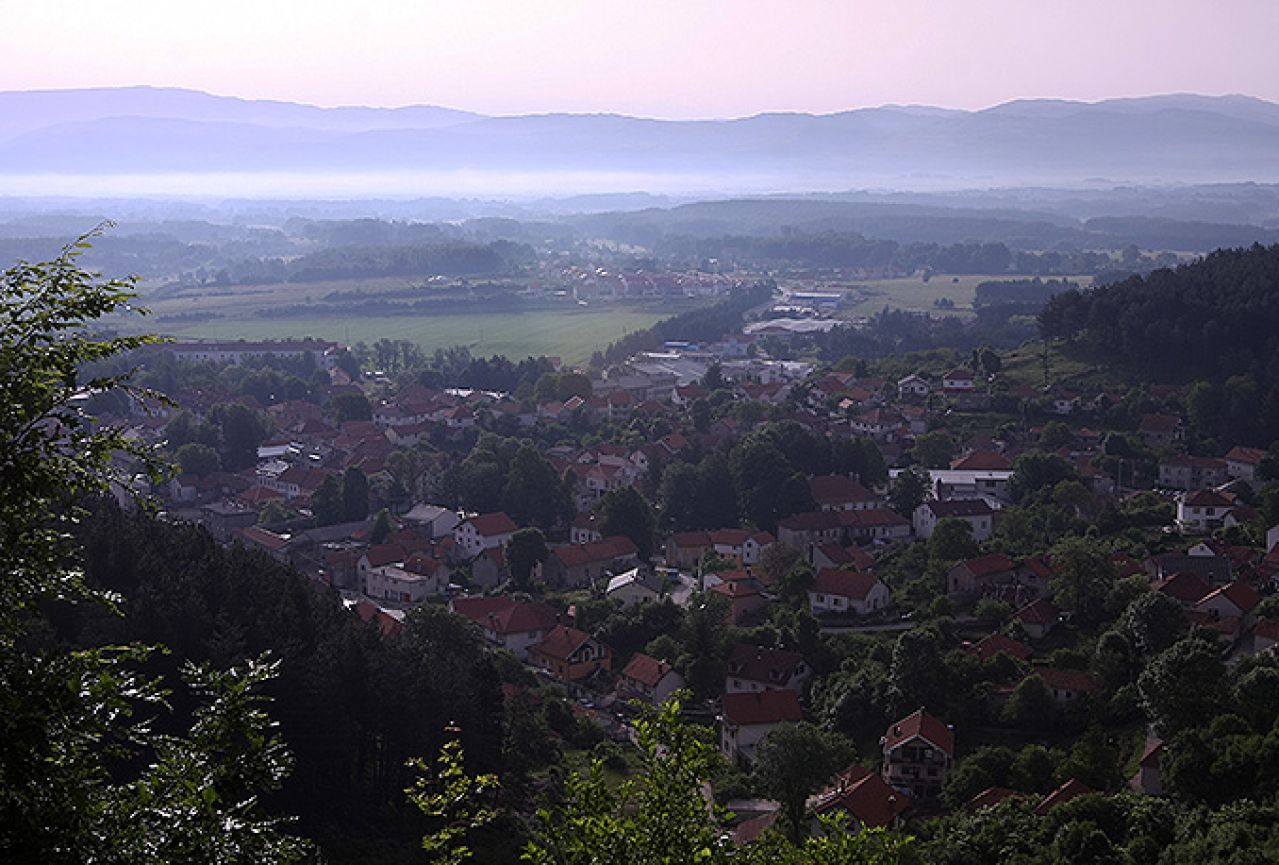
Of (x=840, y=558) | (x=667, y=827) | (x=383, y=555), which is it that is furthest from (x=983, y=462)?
(x=667, y=827)

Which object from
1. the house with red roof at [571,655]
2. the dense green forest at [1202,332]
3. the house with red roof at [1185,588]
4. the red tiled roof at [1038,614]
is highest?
the dense green forest at [1202,332]

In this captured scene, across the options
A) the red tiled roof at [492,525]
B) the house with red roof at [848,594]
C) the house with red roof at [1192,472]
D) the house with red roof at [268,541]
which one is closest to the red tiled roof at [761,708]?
the house with red roof at [848,594]

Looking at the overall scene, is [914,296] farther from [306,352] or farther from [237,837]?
[237,837]

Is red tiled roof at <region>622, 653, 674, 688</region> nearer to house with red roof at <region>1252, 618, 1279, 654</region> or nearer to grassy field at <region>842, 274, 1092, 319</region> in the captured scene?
house with red roof at <region>1252, 618, 1279, 654</region>

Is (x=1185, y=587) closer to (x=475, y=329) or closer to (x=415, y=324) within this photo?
(x=475, y=329)

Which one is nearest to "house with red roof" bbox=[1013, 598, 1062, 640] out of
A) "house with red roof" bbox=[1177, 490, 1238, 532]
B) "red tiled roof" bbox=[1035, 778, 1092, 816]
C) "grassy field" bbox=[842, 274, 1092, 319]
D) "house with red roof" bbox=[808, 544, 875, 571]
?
"house with red roof" bbox=[808, 544, 875, 571]

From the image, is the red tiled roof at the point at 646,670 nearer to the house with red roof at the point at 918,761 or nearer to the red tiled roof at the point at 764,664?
the red tiled roof at the point at 764,664
